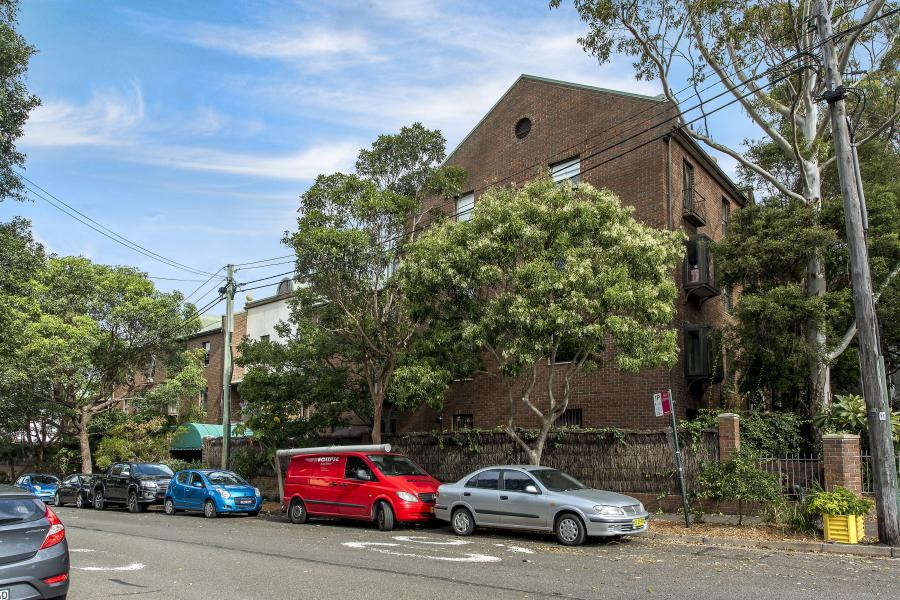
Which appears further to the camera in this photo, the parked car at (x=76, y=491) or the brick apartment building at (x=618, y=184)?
the parked car at (x=76, y=491)

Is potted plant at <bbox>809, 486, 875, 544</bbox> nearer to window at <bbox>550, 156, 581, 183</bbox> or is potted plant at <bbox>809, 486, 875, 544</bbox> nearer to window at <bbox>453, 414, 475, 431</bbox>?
window at <bbox>550, 156, 581, 183</bbox>

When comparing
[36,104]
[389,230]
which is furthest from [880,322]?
[36,104]

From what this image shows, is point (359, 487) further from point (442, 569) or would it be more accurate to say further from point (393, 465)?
point (442, 569)

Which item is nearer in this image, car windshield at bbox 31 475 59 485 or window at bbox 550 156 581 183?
window at bbox 550 156 581 183

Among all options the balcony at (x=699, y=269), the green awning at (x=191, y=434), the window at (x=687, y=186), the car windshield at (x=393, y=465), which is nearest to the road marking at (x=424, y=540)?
the car windshield at (x=393, y=465)

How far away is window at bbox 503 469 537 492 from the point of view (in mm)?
14523

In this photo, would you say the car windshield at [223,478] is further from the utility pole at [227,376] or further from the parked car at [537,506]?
the parked car at [537,506]

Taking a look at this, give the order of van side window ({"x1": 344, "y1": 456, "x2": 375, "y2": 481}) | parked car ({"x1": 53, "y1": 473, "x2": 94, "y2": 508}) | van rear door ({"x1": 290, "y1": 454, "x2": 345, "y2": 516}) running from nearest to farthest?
1. van side window ({"x1": 344, "y1": 456, "x2": 375, "y2": 481})
2. van rear door ({"x1": 290, "y1": 454, "x2": 345, "y2": 516})
3. parked car ({"x1": 53, "y1": 473, "x2": 94, "y2": 508})

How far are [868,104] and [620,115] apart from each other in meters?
7.24

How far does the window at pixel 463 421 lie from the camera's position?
2583 cm

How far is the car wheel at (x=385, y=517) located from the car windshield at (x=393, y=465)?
0.82m

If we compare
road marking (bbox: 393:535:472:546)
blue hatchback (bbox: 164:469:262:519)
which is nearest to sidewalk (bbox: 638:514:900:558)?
road marking (bbox: 393:535:472:546)

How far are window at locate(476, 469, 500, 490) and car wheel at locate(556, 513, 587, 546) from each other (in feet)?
5.55

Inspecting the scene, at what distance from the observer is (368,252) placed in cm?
2072
